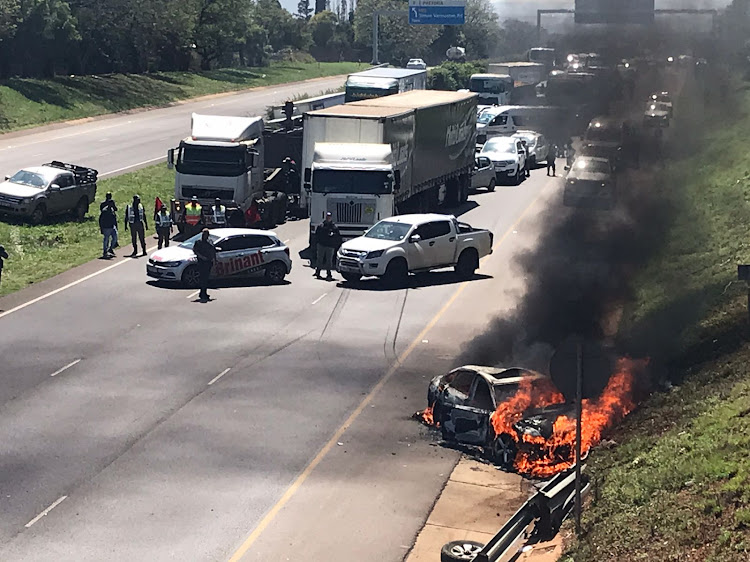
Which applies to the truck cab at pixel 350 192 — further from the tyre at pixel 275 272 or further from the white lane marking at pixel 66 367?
the white lane marking at pixel 66 367

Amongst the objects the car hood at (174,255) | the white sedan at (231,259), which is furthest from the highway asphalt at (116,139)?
the white sedan at (231,259)

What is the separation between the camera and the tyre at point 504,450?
1795 cm

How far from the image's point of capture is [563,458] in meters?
17.6

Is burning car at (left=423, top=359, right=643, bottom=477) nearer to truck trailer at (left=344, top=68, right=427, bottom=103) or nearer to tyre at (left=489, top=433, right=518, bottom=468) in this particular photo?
tyre at (left=489, top=433, right=518, bottom=468)

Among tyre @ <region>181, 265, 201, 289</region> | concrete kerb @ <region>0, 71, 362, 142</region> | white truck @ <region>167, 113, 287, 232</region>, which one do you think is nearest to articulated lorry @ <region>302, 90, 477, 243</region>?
white truck @ <region>167, 113, 287, 232</region>

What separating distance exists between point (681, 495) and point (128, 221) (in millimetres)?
23674

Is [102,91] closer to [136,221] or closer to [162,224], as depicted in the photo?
[162,224]

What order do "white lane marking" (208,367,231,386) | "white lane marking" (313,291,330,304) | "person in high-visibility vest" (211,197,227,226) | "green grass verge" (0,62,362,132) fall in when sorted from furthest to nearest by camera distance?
"green grass verge" (0,62,362,132) < "person in high-visibility vest" (211,197,227,226) < "white lane marking" (313,291,330,304) < "white lane marking" (208,367,231,386)

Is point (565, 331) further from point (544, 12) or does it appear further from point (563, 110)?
point (563, 110)

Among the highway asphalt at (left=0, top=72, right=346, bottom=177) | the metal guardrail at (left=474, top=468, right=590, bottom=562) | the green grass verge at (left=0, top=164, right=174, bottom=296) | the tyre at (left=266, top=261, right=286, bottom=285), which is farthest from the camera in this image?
the highway asphalt at (left=0, top=72, right=346, bottom=177)

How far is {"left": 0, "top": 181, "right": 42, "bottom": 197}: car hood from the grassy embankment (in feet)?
64.1

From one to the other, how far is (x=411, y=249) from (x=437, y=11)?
4500cm

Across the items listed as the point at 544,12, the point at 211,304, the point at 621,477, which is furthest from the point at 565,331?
the point at 544,12

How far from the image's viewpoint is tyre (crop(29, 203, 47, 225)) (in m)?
37.9
